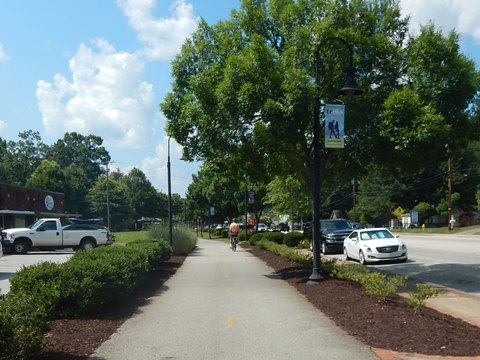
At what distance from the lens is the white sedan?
22016 mm

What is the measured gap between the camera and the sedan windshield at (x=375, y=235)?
76.0 ft

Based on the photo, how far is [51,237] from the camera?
31203mm


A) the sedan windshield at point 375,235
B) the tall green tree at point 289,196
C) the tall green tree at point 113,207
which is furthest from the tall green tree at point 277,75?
the tall green tree at point 113,207

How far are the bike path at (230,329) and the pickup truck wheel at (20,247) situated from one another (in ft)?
63.5

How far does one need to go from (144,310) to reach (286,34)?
869 cm

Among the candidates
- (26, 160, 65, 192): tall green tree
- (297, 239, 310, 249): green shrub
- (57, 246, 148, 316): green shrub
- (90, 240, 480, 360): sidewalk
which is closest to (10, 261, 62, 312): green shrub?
(57, 246, 148, 316): green shrub

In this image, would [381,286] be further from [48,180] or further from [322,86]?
[48,180]

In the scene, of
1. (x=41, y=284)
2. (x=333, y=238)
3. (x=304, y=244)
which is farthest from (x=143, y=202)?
(x=41, y=284)

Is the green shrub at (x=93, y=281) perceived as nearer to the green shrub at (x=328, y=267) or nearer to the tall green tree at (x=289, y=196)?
the green shrub at (x=328, y=267)

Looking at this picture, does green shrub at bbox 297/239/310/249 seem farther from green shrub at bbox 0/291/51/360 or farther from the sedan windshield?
green shrub at bbox 0/291/51/360

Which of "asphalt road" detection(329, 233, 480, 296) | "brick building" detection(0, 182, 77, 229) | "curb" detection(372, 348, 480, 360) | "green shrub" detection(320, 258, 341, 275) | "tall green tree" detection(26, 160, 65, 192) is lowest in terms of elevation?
Answer: "asphalt road" detection(329, 233, 480, 296)

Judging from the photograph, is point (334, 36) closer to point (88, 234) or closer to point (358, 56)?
point (358, 56)

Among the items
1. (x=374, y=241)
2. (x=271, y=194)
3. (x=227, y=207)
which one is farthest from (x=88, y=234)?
(x=227, y=207)

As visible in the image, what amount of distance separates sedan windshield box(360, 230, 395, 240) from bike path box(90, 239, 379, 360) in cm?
966
